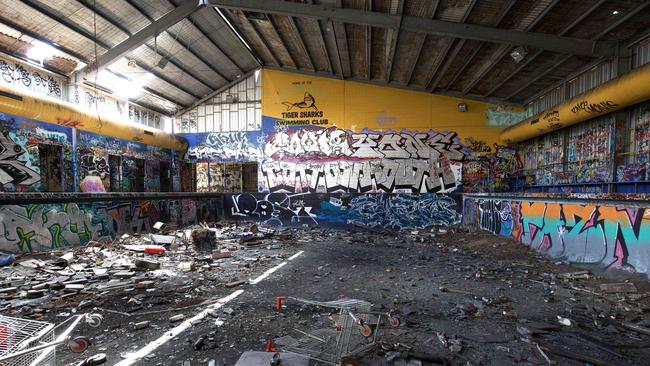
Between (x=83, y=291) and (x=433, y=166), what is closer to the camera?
(x=83, y=291)

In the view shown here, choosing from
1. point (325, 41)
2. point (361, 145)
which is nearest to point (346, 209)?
point (361, 145)

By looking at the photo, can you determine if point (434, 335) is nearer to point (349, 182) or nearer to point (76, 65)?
point (349, 182)

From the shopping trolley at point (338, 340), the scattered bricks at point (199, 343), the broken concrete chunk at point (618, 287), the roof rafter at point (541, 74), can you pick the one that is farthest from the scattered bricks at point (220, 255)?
the roof rafter at point (541, 74)

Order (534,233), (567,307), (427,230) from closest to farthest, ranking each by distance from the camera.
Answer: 1. (567,307)
2. (534,233)
3. (427,230)

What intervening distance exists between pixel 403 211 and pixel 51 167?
1468 cm

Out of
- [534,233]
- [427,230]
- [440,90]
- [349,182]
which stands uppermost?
[440,90]

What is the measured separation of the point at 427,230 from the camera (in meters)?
14.8

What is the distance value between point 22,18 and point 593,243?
53.8 ft

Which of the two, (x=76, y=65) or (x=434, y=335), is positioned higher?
(x=76, y=65)

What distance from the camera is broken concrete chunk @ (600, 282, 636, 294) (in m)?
5.21

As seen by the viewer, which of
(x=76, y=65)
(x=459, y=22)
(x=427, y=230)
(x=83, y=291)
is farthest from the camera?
(x=427, y=230)

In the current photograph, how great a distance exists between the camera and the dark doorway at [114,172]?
15952 mm

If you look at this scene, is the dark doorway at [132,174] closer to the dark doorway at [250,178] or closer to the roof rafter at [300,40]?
the dark doorway at [250,178]

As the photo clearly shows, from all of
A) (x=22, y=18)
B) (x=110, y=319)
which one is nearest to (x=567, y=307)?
(x=110, y=319)
